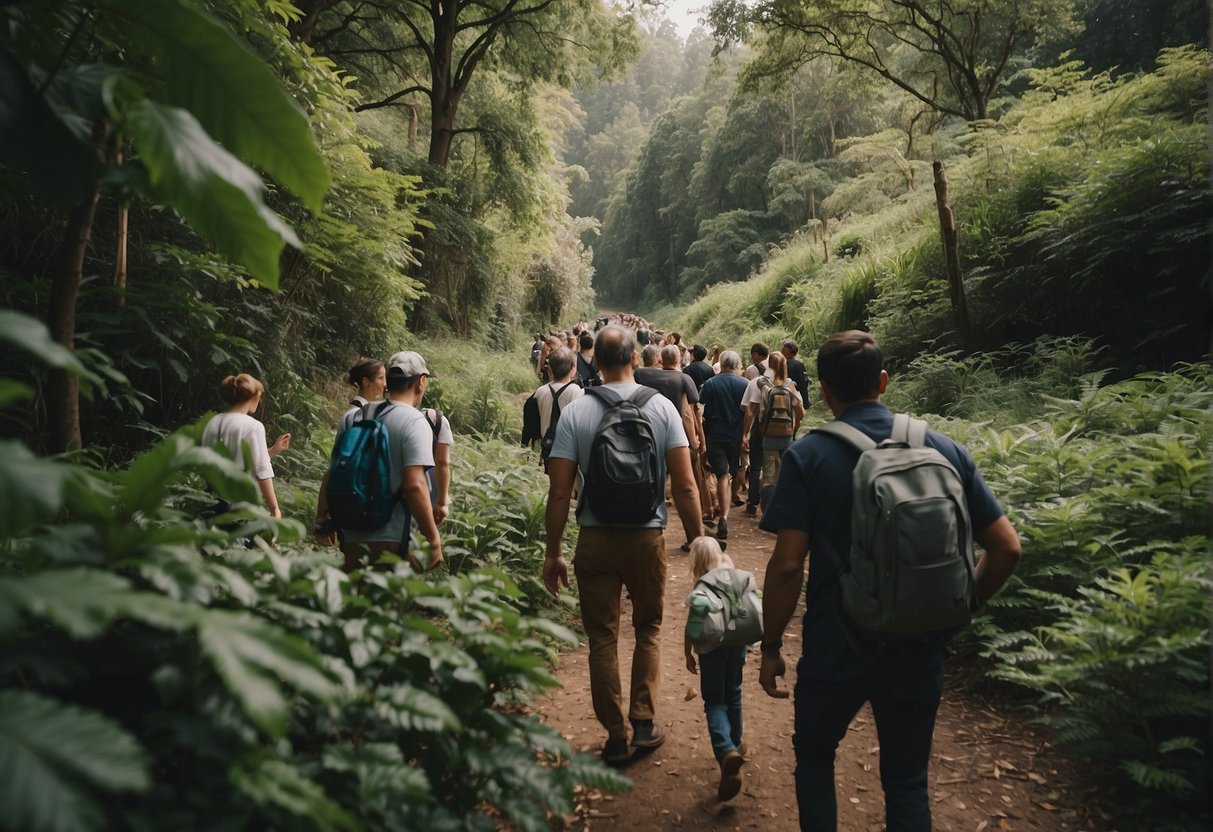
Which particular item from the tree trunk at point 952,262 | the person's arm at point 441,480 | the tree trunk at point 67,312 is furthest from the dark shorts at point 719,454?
the tree trunk at point 67,312

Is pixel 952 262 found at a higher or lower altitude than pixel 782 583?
higher

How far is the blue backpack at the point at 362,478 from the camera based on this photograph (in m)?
3.65

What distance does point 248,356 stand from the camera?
6332 mm

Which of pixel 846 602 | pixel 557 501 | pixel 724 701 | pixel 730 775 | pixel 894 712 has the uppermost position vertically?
pixel 557 501

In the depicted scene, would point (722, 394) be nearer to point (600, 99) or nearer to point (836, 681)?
point (836, 681)

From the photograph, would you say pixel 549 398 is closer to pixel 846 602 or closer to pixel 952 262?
pixel 846 602

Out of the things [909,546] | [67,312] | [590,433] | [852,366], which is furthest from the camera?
A: [590,433]

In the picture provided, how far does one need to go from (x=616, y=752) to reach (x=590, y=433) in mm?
1779

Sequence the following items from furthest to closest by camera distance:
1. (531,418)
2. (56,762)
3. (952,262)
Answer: (952,262), (531,418), (56,762)

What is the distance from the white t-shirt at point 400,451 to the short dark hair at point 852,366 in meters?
2.25

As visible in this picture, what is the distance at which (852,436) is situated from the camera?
2.43 m

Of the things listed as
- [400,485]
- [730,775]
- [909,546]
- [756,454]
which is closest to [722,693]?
[730,775]

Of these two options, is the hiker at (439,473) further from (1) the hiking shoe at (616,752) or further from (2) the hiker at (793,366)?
(2) the hiker at (793,366)

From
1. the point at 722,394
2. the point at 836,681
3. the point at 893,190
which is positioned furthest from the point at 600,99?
the point at 836,681
